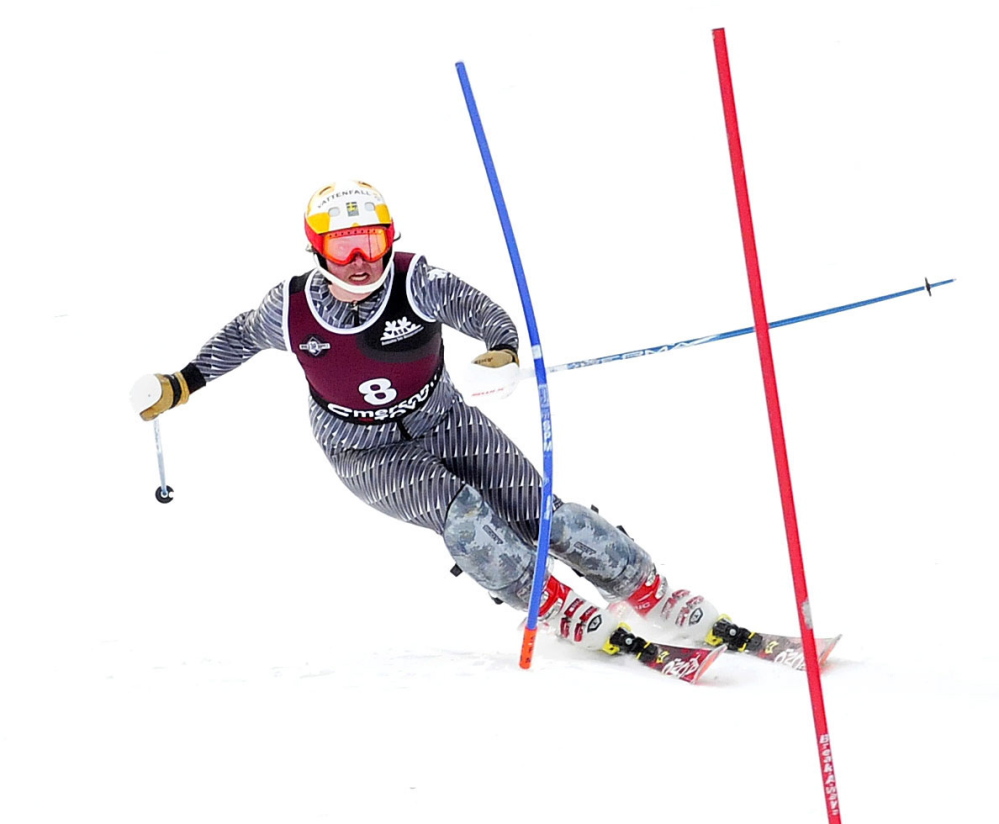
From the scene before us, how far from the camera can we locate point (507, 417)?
504cm

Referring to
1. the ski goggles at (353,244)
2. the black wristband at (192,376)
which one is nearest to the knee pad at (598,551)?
the ski goggles at (353,244)

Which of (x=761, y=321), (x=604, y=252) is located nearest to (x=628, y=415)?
(x=604, y=252)

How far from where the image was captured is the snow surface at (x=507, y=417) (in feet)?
7.97

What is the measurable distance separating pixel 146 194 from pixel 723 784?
4.28 meters

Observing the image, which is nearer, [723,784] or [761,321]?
[761,321]

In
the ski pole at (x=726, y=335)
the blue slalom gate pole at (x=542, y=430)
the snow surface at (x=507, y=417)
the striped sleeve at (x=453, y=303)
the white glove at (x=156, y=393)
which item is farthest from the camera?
the white glove at (x=156, y=393)

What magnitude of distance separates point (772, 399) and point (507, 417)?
3.16 metres

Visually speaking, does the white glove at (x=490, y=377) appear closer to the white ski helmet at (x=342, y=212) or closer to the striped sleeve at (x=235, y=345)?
the white ski helmet at (x=342, y=212)

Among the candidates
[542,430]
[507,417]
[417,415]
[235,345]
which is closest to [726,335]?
[542,430]

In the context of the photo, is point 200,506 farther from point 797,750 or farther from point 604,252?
point 797,750

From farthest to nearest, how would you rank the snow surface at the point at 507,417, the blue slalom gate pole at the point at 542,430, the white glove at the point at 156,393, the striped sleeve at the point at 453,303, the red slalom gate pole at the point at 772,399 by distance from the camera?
1. the white glove at the point at 156,393
2. the striped sleeve at the point at 453,303
3. the blue slalom gate pole at the point at 542,430
4. the snow surface at the point at 507,417
5. the red slalom gate pole at the point at 772,399

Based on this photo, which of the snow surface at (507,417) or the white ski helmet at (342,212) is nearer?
the snow surface at (507,417)

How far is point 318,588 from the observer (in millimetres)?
3879

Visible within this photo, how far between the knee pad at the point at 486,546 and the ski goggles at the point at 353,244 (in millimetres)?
548
